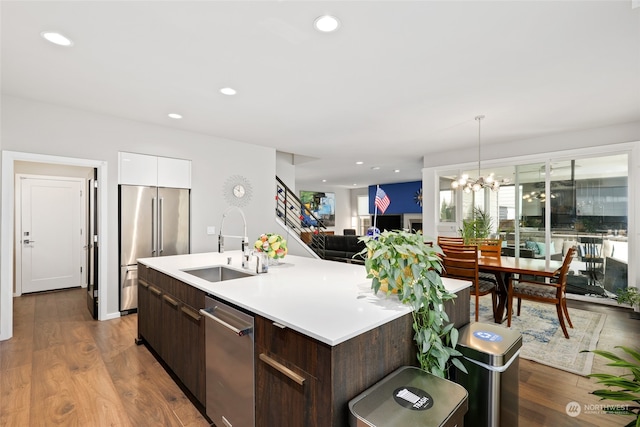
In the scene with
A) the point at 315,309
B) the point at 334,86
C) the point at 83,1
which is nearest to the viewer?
the point at 315,309

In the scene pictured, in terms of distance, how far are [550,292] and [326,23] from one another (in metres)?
3.55

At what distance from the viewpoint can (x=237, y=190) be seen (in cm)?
518

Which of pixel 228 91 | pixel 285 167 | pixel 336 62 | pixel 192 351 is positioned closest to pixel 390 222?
pixel 285 167

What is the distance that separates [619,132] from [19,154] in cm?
778

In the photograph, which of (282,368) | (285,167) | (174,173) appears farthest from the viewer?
(285,167)

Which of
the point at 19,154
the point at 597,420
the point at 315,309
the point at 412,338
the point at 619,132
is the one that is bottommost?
the point at 597,420

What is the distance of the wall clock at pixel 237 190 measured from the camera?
508 centimetres

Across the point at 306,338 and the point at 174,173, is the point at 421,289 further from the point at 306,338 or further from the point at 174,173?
the point at 174,173

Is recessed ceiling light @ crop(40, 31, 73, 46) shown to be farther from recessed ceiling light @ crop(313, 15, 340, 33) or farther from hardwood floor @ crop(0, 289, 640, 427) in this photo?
hardwood floor @ crop(0, 289, 640, 427)

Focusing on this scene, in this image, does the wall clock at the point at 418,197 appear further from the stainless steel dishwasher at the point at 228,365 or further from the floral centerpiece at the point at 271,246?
the stainless steel dishwasher at the point at 228,365

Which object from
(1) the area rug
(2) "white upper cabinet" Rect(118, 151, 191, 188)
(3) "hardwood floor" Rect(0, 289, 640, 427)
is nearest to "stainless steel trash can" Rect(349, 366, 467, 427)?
(3) "hardwood floor" Rect(0, 289, 640, 427)

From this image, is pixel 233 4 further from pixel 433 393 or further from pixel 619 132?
pixel 619 132

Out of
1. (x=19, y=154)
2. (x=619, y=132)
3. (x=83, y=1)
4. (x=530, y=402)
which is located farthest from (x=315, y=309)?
(x=619, y=132)

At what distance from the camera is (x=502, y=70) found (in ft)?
8.80
